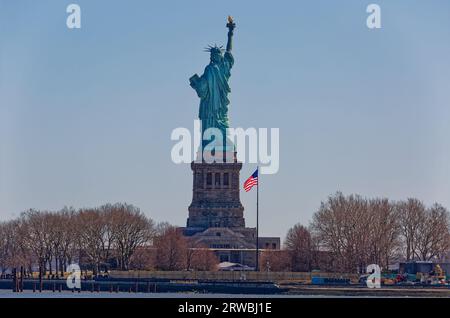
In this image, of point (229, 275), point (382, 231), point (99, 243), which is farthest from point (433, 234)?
point (99, 243)

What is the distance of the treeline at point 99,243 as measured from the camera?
15712 centimetres

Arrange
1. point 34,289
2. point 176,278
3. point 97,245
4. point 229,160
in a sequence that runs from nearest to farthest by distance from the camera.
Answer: point 34,289
point 176,278
point 97,245
point 229,160

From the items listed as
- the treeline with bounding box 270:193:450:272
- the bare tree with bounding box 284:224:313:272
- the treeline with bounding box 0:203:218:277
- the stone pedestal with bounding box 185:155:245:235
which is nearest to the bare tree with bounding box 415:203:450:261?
the treeline with bounding box 270:193:450:272

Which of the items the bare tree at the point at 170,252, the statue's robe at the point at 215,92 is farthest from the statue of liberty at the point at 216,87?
the bare tree at the point at 170,252

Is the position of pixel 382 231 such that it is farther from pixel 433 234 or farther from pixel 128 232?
pixel 128 232

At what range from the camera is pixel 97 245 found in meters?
157

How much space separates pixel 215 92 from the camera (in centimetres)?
18238

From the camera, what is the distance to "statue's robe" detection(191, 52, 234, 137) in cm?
17938

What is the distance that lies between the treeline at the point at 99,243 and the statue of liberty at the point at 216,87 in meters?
21.9

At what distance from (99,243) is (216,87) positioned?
1310 inches

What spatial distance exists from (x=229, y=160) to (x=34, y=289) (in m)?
53.8

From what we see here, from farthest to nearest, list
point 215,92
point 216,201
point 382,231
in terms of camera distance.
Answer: point 216,201 → point 215,92 → point 382,231
